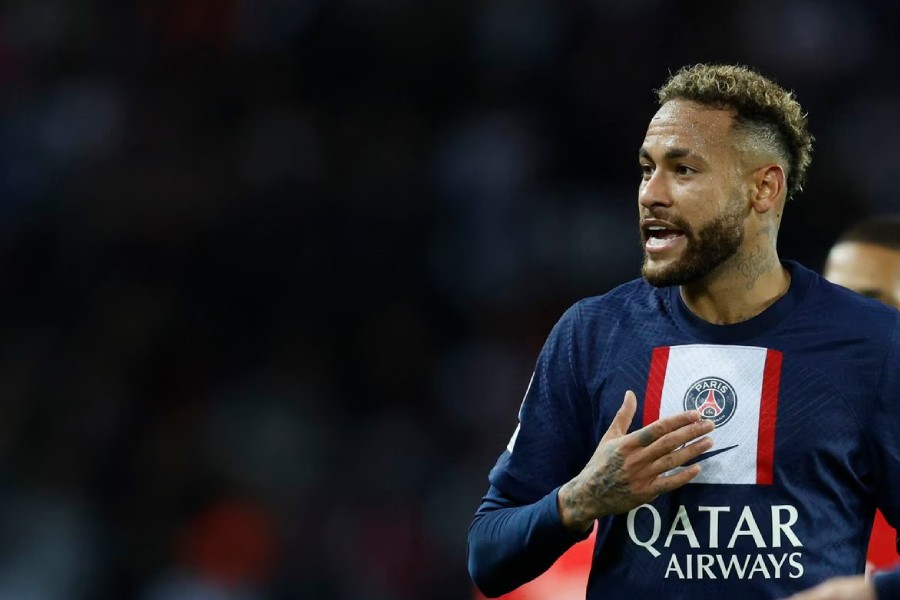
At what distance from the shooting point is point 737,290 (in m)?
2.73

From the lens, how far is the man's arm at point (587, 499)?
2.42 metres

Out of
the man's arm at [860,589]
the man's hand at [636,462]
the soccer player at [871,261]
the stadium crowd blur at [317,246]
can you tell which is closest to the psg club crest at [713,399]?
the man's hand at [636,462]

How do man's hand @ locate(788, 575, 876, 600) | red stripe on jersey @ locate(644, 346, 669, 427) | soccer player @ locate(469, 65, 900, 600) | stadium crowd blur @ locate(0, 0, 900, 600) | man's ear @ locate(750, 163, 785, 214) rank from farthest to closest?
stadium crowd blur @ locate(0, 0, 900, 600)
man's ear @ locate(750, 163, 785, 214)
red stripe on jersey @ locate(644, 346, 669, 427)
soccer player @ locate(469, 65, 900, 600)
man's hand @ locate(788, 575, 876, 600)

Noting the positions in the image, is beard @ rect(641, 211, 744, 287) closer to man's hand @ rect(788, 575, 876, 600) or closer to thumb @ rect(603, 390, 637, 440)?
thumb @ rect(603, 390, 637, 440)

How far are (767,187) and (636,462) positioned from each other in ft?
2.27

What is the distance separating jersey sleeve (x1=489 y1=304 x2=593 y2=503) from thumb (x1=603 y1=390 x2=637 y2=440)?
230 millimetres

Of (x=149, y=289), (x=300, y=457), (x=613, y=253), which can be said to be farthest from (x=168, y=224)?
(x=613, y=253)

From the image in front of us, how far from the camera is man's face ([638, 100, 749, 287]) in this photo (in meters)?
2.69

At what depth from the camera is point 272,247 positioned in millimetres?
7000

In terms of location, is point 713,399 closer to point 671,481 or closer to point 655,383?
point 655,383

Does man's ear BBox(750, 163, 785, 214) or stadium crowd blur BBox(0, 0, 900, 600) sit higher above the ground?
man's ear BBox(750, 163, 785, 214)

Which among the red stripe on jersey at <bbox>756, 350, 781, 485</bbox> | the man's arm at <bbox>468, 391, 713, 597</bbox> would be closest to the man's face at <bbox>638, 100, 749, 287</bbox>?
the red stripe on jersey at <bbox>756, 350, 781, 485</bbox>

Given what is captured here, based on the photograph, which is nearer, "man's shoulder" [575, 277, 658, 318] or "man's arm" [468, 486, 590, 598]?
"man's arm" [468, 486, 590, 598]

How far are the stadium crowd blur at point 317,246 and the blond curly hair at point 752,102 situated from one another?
3552 millimetres
